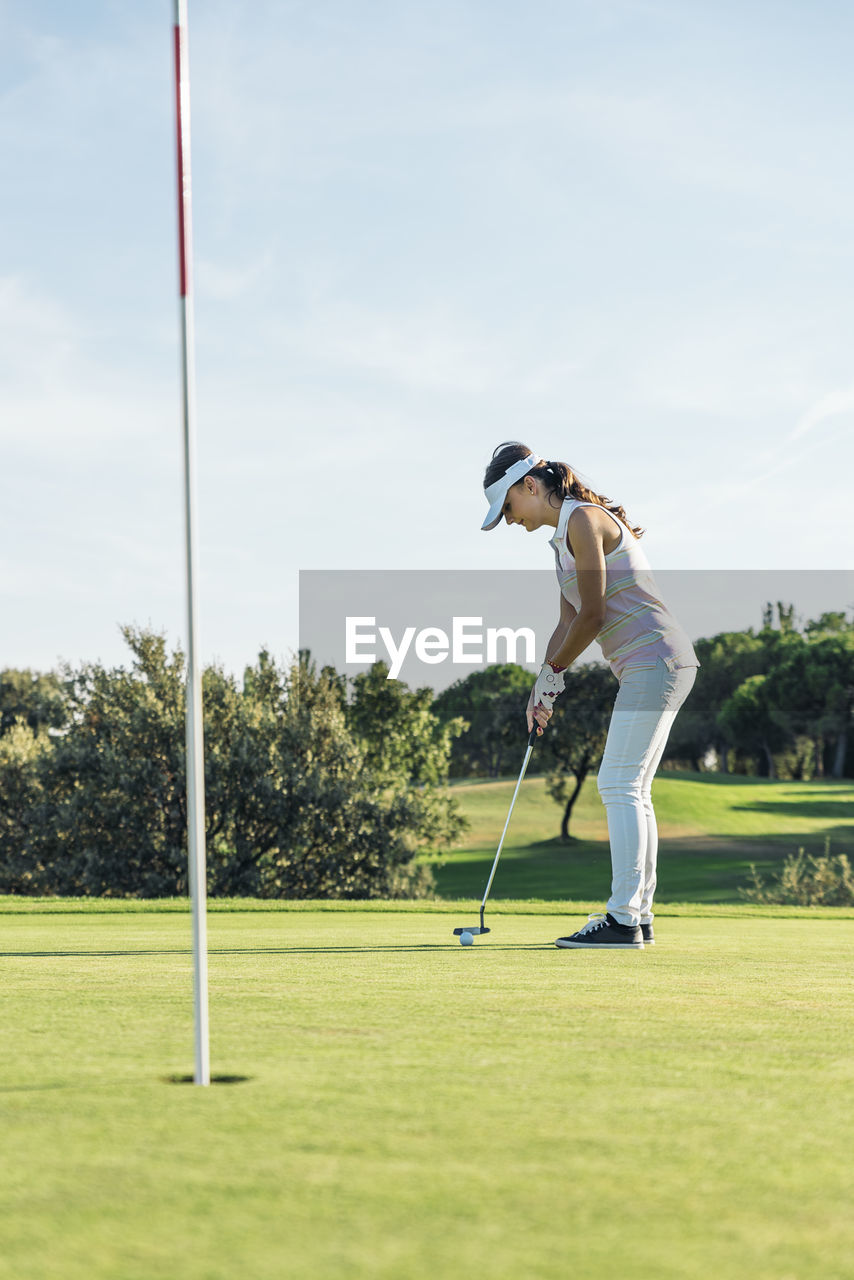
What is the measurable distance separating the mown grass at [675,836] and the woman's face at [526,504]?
32.3 m

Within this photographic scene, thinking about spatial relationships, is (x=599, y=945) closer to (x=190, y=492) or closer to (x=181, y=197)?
(x=190, y=492)

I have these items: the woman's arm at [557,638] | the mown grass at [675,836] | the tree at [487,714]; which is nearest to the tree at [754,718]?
the mown grass at [675,836]

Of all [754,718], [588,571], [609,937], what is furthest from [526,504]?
[754,718]

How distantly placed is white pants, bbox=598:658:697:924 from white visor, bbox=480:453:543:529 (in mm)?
1098

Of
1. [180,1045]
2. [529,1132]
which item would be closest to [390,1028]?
[180,1045]

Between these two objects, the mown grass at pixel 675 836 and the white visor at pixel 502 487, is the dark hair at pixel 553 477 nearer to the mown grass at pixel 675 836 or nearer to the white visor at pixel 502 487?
the white visor at pixel 502 487

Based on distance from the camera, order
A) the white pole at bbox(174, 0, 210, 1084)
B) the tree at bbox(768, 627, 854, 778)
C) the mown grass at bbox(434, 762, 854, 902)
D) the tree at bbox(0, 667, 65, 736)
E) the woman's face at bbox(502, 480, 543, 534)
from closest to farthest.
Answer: the white pole at bbox(174, 0, 210, 1084) → the woman's face at bbox(502, 480, 543, 534) → the mown grass at bbox(434, 762, 854, 902) → the tree at bbox(0, 667, 65, 736) → the tree at bbox(768, 627, 854, 778)

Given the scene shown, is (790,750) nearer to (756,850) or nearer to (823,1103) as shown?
(756,850)

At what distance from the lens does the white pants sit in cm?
600

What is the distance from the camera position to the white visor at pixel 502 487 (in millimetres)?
6320

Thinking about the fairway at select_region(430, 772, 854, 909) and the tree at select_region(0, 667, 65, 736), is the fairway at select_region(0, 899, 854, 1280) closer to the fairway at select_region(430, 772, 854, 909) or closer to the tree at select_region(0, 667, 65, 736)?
the fairway at select_region(430, 772, 854, 909)

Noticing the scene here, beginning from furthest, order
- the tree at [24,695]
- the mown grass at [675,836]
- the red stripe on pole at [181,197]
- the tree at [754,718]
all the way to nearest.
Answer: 1. the tree at [754,718]
2. the tree at [24,695]
3. the mown grass at [675,836]
4. the red stripe on pole at [181,197]

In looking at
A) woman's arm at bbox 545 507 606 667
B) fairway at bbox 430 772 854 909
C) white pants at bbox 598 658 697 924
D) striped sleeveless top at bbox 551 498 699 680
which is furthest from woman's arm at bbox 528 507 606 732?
fairway at bbox 430 772 854 909

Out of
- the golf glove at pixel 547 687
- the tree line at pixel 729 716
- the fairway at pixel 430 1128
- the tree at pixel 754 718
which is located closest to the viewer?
the fairway at pixel 430 1128
